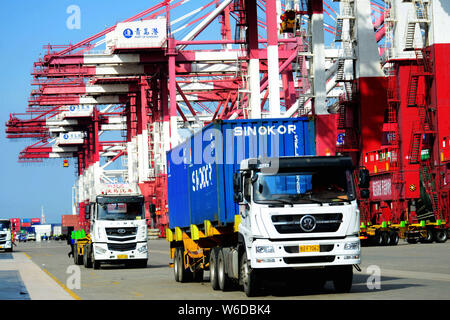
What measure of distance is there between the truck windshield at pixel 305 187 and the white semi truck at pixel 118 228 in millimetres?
15772

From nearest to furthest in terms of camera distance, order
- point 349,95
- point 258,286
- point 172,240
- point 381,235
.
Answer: point 258,286
point 172,240
point 381,235
point 349,95

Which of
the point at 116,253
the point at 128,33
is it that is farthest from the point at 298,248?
the point at 128,33

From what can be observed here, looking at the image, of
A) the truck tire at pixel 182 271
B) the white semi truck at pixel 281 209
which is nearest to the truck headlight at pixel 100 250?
the truck tire at pixel 182 271

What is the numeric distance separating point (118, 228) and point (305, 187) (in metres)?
A: 16.1

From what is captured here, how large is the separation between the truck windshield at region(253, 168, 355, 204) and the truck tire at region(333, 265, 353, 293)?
1.42 metres

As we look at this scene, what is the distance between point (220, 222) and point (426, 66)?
34163 mm

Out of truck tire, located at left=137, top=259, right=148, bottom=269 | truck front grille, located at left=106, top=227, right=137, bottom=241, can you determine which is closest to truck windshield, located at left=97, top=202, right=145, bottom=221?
truck front grille, located at left=106, top=227, right=137, bottom=241

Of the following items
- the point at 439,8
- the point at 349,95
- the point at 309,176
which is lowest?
the point at 309,176

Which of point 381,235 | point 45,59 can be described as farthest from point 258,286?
point 45,59

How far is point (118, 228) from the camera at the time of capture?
104 ft

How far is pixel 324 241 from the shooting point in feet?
53.2

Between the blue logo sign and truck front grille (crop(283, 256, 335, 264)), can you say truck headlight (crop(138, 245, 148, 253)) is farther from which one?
the blue logo sign

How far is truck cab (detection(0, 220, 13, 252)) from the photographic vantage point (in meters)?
61.7

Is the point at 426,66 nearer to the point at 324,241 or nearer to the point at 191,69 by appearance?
the point at 191,69
